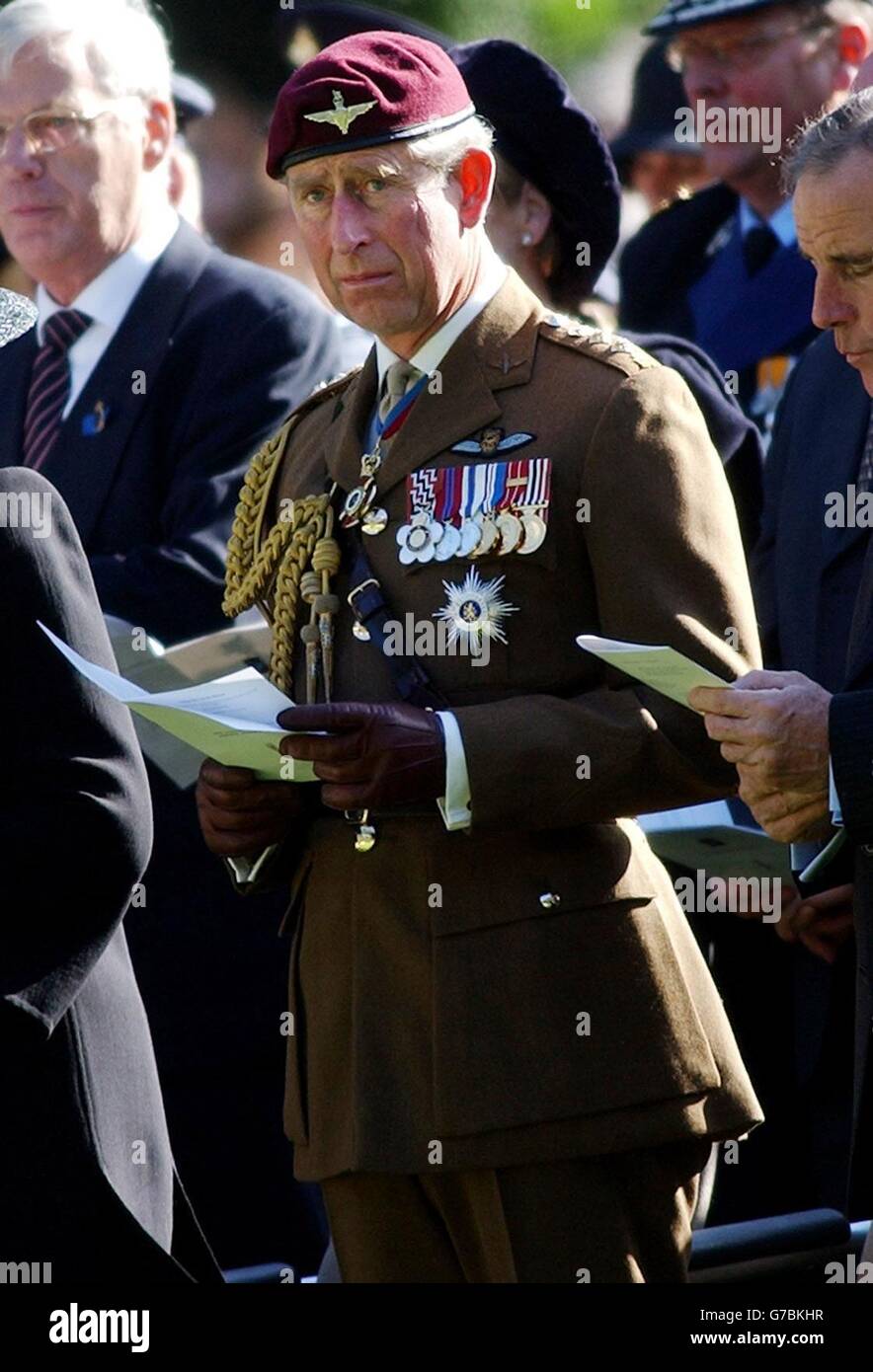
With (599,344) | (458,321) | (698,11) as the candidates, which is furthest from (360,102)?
(698,11)

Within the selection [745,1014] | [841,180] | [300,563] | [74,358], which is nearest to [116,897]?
[300,563]

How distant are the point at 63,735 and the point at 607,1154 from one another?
0.96m

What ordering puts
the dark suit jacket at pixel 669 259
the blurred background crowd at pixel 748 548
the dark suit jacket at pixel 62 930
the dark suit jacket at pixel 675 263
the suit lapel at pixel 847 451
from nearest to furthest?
the dark suit jacket at pixel 62 930 → the suit lapel at pixel 847 451 → the blurred background crowd at pixel 748 548 → the dark suit jacket at pixel 675 263 → the dark suit jacket at pixel 669 259

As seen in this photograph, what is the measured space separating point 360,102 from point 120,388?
5.82 feet

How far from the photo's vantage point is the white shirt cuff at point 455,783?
3656 millimetres

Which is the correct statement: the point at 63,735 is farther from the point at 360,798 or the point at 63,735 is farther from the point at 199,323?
the point at 199,323

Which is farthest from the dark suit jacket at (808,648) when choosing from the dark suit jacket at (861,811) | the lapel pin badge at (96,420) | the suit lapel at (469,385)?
the lapel pin badge at (96,420)

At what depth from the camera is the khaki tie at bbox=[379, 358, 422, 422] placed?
13.3ft

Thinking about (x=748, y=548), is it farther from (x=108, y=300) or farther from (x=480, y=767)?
(x=480, y=767)

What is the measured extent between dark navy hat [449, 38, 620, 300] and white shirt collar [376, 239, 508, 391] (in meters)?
1.13

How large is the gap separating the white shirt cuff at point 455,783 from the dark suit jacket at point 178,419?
66.1 inches

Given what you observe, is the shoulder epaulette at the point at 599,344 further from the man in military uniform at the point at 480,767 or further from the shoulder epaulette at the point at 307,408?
the shoulder epaulette at the point at 307,408

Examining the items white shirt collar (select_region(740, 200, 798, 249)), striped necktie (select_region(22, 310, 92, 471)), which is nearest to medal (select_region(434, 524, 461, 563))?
striped necktie (select_region(22, 310, 92, 471))

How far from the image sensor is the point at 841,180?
3.77 metres
